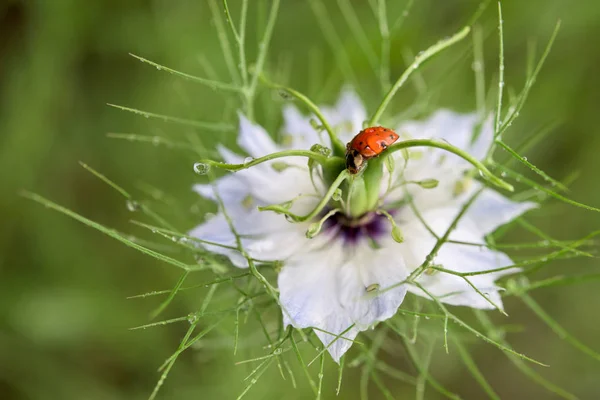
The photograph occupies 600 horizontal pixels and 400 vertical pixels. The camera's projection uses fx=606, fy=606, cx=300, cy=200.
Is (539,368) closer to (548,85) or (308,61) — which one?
(548,85)

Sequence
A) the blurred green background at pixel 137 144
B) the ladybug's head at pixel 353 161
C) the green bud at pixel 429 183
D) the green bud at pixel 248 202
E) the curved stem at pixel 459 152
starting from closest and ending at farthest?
the curved stem at pixel 459 152, the ladybug's head at pixel 353 161, the green bud at pixel 429 183, the green bud at pixel 248 202, the blurred green background at pixel 137 144

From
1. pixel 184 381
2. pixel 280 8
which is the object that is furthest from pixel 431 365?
pixel 280 8

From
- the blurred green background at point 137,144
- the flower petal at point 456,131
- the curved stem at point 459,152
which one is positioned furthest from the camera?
the blurred green background at point 137,144

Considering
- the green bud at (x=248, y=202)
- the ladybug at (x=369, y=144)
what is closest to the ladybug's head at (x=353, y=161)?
the ladybug at (x=369, y=144)

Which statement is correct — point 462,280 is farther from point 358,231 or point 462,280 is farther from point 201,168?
point 201,168

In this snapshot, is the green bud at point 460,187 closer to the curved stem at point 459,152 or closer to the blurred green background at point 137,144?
the curved stem at point 459,152

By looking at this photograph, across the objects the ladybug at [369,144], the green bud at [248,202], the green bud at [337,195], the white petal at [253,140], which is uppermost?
the white petal at [253,140]

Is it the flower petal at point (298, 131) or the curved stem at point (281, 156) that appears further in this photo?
the flower petal at point (298, 131)
